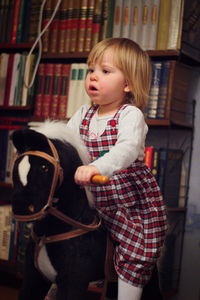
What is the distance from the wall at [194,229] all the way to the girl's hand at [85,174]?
1259 mm

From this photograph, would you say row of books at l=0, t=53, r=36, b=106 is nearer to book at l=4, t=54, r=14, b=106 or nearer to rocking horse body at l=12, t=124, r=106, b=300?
book at l=4, t=54, r=14, b=106

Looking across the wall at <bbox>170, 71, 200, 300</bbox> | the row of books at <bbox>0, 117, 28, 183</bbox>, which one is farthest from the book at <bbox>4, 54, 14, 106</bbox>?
the wall at <bbox>170, 71, 200, 300</bbox>

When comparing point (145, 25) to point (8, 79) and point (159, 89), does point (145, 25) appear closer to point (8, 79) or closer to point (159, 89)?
point (159, 89)

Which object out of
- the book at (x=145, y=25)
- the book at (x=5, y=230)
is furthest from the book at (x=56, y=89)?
the book at (x=5, y=230)

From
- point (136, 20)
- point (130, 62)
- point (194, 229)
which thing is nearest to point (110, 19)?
point (136, 20)

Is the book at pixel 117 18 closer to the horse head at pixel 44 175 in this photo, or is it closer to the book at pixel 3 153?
the book at pixel 3 153

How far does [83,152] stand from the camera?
1073 millimetres

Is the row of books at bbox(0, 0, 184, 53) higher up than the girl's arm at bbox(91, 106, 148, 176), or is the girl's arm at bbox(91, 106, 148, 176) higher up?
the row of books at bbox(0, 0, 184, 53)

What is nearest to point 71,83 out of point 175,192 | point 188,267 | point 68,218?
point 175,192

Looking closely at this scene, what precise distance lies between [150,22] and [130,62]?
2.58 ft

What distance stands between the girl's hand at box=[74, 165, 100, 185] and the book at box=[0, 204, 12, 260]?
1.36 meters

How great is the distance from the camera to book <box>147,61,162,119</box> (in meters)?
1.92

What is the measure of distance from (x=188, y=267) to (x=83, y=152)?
1289 mm

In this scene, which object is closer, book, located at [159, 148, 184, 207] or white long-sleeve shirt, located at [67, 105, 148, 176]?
white long-sleeve shirt, located at [67, 105, 148, 176]
